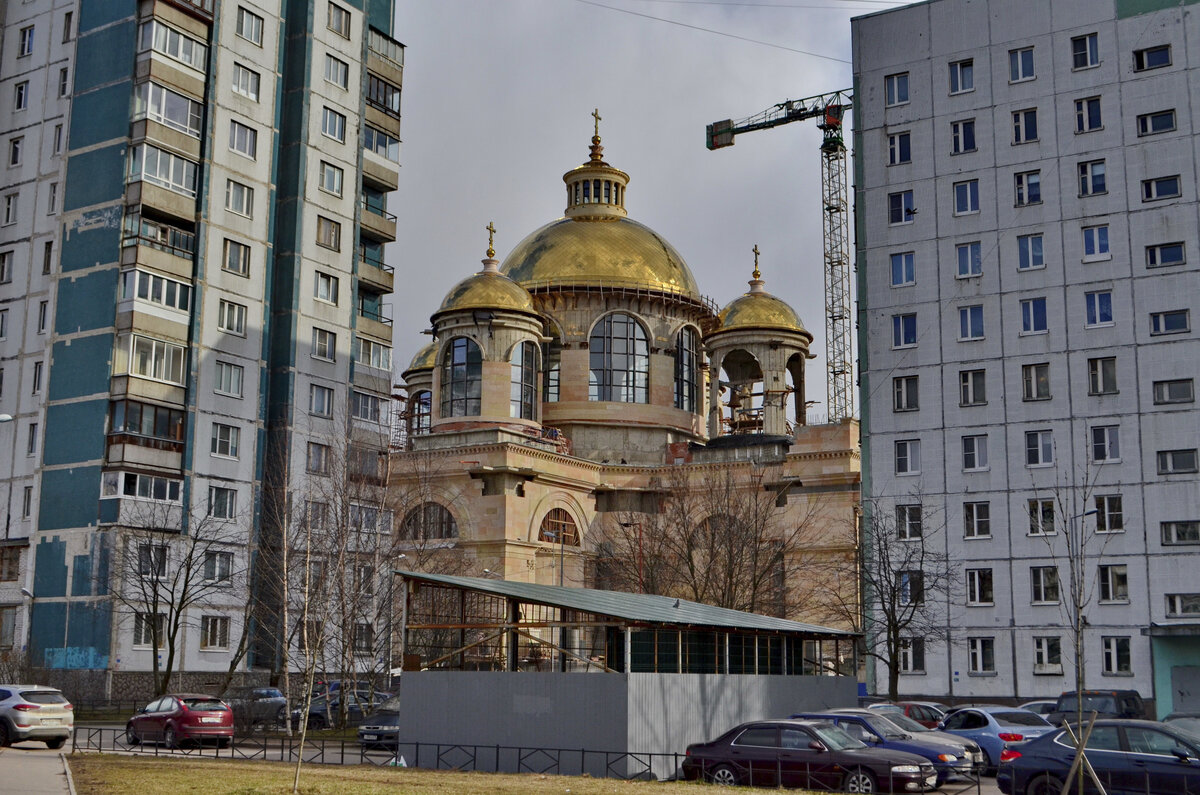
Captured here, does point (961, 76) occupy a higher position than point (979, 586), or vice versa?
point (961, 76)

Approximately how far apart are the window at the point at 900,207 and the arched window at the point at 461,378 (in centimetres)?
2461

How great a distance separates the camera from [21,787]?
22.4m

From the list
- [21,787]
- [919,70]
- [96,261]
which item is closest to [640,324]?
[919,70]

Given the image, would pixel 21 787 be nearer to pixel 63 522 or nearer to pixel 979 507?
pixel 63 522

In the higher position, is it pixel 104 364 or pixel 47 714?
pixel 104 364

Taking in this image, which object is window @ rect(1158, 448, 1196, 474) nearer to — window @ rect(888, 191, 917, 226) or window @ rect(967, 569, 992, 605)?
window @ rect(967, 569, 992, 605)

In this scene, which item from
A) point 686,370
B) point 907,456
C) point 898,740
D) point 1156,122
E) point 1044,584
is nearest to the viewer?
point 898,740

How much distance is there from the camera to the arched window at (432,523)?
69.2m

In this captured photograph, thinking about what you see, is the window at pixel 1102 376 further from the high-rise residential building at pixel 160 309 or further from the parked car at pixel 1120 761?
the parked car at pixel 1120 761

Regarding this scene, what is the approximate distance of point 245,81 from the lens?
62625 millimetres

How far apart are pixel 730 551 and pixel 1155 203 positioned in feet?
68.9

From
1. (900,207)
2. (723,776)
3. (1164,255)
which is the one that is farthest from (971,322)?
(723,776)

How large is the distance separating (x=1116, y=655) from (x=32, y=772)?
3851 centimetres

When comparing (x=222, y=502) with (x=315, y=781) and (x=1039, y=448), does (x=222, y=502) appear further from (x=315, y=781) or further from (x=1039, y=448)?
(x=315, y=781)
